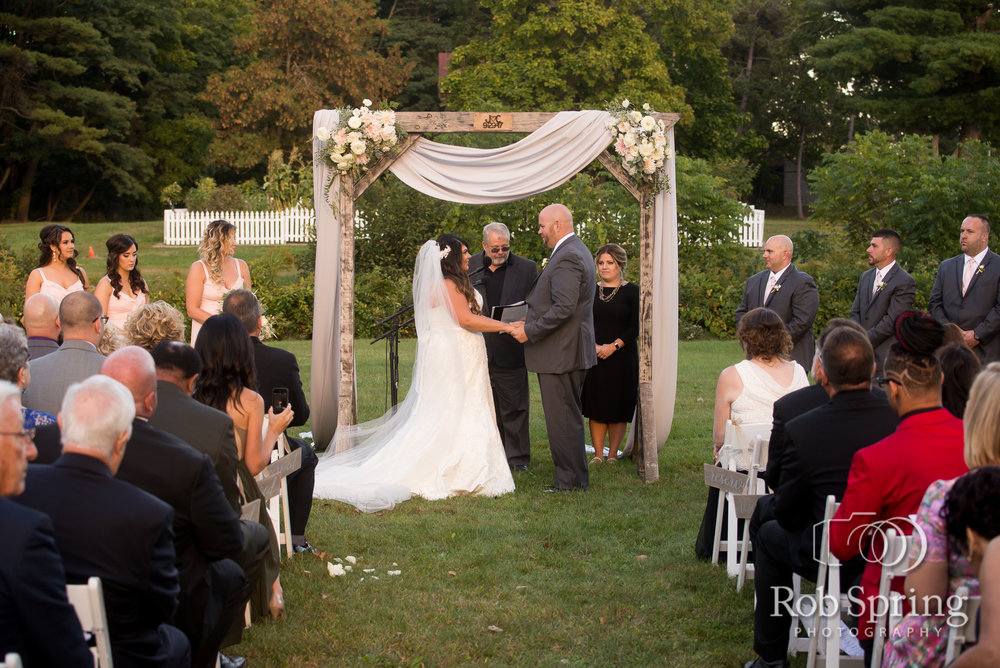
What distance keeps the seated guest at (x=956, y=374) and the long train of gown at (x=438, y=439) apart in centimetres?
355

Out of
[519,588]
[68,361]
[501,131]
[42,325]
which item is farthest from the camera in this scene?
[501,131]

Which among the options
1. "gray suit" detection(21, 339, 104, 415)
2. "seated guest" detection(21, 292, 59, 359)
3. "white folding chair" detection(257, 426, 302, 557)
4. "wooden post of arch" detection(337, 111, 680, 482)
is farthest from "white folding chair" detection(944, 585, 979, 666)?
"wooden post of arch" detection(337, 111, 680, 482)

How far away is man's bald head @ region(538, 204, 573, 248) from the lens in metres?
7.43

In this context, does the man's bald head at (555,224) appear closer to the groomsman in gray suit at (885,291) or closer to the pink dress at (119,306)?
the groomsman in gray suit at (885,291)

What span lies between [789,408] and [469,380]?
334cm

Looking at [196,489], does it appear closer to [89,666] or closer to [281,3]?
[89,666]

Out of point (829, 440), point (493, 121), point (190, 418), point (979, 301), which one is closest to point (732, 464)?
point (829, 440)

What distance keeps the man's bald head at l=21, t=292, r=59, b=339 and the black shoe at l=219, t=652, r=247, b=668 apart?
2.19 meters

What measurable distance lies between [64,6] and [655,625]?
1389 inches

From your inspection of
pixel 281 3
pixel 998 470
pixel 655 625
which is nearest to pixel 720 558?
pixel 655 625

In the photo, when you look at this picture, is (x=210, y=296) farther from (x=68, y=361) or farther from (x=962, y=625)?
(x=962, y=625)

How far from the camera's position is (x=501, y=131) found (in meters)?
7.75

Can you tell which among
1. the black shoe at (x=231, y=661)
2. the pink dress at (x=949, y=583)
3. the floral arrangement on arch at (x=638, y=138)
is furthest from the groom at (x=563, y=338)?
A: the pink dress at (x=949, y=583)

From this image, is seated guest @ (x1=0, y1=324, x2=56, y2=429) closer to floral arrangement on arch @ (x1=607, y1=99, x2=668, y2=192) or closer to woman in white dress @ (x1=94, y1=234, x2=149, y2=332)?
woman in white dress @ (x1=94, y1=234, x2=149, y2=332)
